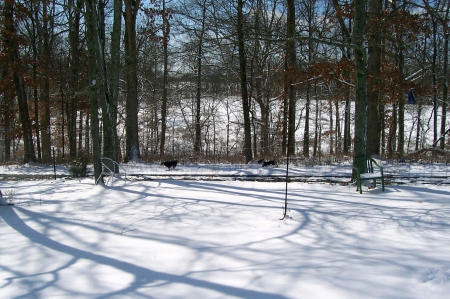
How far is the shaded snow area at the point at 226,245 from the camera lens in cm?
327

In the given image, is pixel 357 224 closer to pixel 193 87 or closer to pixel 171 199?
pixel 171 199

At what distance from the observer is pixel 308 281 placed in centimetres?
332

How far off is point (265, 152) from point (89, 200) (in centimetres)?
1672

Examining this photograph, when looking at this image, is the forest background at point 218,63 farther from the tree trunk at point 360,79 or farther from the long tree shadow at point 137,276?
the long tree shadow at point 137,276

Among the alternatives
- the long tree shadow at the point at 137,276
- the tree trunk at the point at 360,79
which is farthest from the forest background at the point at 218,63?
the long tree shadow at the point at 137,276

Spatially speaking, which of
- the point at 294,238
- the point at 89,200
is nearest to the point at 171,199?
the point at 89,200

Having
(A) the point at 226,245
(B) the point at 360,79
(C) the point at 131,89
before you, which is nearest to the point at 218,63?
(C) the point at 131,89

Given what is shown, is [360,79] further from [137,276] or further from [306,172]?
[137,276]

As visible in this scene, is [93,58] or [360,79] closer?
[360,79]

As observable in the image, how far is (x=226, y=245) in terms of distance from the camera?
173 inches

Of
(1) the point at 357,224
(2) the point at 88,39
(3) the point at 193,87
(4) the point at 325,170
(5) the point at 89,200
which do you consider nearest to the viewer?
(1) the point at 357,224

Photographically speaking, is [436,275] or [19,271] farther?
[19,271]

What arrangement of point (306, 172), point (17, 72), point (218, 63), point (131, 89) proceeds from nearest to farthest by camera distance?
1. point (306, 172)
2. point (131, 89)
3. point (17, 72)
4. point (218, 63)

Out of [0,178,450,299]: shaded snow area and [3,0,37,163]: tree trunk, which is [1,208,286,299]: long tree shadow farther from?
[3,0,37,163]: tree trunk
